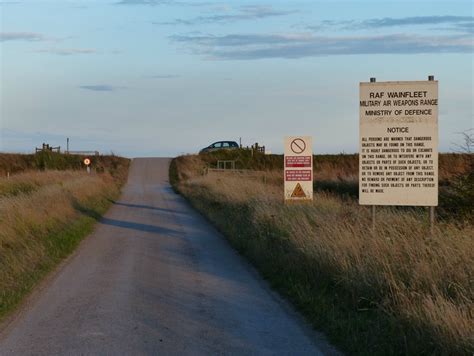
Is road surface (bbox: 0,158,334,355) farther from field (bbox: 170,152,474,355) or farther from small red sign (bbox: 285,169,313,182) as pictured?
small red sign (bbox: 285,169,313,182)

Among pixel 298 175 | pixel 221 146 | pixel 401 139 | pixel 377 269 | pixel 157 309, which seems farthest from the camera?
pixel 221 146

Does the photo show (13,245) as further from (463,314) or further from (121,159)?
(121,159)

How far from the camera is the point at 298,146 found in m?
21.7

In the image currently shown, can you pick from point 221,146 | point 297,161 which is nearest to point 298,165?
point 297,161

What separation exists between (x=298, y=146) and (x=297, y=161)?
0.46 m

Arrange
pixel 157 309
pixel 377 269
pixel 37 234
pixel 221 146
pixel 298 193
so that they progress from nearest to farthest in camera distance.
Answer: pixel 157 309
pixel 377 269
pixel 37 234
pixel 298 193
pixel 221 146

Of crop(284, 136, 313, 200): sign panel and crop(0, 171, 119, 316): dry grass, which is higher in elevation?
crop(284, 136, 313, 200): sign panel

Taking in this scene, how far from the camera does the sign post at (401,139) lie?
13.4 m

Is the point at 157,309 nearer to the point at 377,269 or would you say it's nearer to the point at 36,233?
the point at 377,269

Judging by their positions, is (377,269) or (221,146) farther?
(221,146)

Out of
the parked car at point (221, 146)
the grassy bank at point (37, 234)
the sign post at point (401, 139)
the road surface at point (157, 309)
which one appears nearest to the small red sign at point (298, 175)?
the road surface at point (157, 309)

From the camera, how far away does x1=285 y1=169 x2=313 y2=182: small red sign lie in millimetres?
21609

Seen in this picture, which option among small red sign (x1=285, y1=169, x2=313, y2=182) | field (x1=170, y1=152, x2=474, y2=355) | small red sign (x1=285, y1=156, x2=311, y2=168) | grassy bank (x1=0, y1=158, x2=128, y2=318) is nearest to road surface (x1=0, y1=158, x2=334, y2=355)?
grassy bank (x1=0, y1=158, x2=128, y2=318)

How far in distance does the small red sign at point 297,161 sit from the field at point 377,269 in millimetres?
2271
